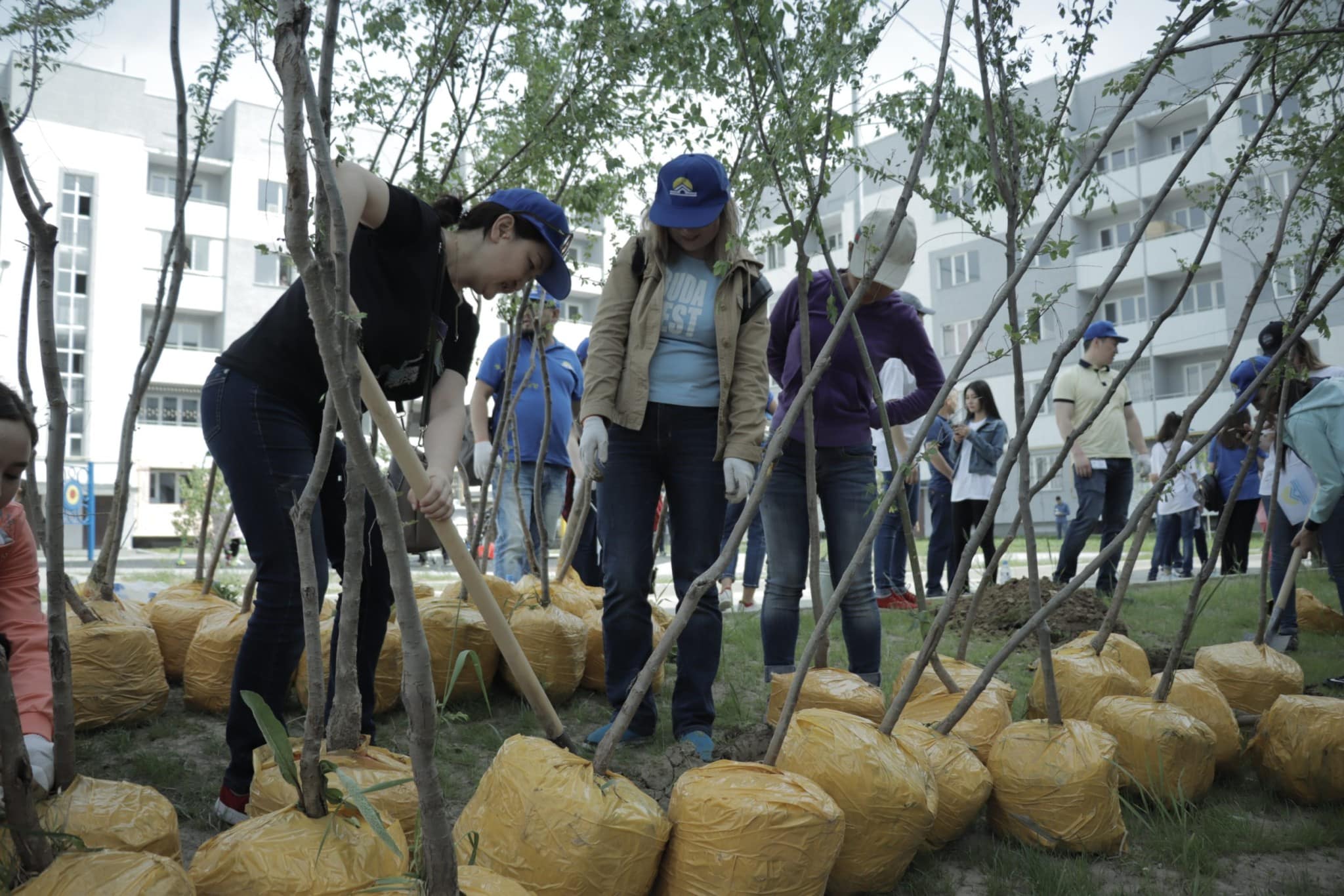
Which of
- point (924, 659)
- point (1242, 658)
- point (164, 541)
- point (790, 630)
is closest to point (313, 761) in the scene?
point (924, 659)

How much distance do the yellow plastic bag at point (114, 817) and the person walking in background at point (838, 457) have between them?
180 cm

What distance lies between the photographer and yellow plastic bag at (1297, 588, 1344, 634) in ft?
17.9

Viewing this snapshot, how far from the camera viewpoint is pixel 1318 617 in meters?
5.45

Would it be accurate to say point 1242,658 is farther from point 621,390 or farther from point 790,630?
point 621,390

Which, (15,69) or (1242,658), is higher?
(15,69)

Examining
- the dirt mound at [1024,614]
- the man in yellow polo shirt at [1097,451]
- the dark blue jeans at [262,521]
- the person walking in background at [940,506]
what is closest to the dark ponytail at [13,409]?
the dark blue jeans at [262,521]

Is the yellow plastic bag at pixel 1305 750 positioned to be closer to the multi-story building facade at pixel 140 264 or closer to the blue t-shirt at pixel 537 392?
the blue t-shirt at pixel 537 392

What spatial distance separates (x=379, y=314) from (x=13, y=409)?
715 mm

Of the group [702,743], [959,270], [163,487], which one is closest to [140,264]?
[163,487]

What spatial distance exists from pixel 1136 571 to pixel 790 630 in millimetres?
8939

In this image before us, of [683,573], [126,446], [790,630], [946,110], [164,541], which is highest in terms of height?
[946,110]

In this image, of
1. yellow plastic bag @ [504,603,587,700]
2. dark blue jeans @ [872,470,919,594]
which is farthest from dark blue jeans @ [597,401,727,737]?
dark blue jeans @ [872,470,919,594]

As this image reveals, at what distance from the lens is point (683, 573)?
2.78m

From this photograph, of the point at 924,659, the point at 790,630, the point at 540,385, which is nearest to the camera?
the point at 924,659
